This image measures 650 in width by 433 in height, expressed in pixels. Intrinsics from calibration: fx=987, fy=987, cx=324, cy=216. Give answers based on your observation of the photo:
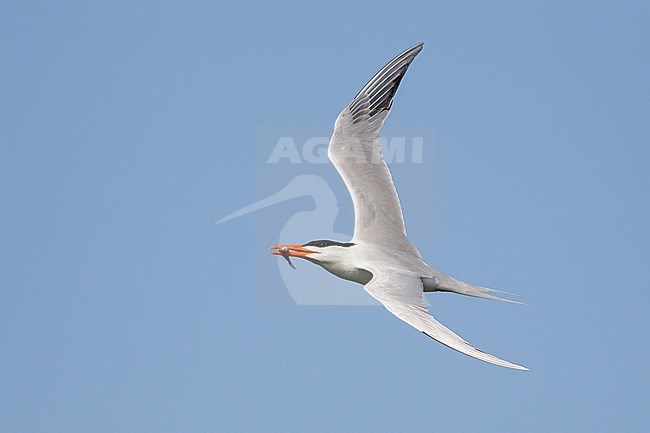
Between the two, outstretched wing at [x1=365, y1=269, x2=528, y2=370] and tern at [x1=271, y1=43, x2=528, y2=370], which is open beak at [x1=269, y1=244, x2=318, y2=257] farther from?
outstretched wing at [x1=365, y1=269, x2=528, y2=370]

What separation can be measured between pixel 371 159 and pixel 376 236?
143 centimetres

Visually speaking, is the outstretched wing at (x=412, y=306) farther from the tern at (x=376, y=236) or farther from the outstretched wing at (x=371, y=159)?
the outstretched wing at (x=371, y=159)

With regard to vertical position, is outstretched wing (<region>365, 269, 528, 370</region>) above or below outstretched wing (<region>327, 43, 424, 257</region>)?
below

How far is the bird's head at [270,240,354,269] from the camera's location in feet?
39.3

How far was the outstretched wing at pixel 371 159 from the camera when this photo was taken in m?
12.9

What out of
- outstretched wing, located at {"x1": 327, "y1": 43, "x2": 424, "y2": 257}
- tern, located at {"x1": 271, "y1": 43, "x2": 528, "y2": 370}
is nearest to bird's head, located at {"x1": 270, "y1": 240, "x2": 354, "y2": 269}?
tern, located at {"x1": 271, "y1": 43, "x2": 528, "y2": 370}

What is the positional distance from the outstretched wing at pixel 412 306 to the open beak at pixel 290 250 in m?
1.45

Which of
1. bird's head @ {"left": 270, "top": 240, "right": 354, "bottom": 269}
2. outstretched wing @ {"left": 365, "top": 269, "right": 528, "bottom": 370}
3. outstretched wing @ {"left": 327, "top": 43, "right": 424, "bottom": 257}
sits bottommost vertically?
outstretched wing @ {"left": 365, "top": 269, "right": 528, "bottom": 370}

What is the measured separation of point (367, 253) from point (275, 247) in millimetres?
1300

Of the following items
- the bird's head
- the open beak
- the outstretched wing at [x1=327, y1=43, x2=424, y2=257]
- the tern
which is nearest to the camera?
the tern

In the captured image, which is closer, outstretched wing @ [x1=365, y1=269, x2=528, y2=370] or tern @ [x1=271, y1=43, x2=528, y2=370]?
outstretched wing @ [x1=365, y1=269, x2=528, y2=370]

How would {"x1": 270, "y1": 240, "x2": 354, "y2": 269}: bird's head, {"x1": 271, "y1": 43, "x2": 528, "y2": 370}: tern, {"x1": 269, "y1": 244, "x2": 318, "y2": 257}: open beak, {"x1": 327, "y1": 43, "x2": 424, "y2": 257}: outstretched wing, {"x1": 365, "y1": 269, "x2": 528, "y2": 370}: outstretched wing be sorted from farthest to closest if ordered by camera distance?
1. {"x1": 327, "y1": 43, "x2": 424, "y2": 257}: outstretched wing
2. {"x1": 269, "y1": 244, "x2": 318, "y2": 257}: open beak
3. {"x1": 270, "y1": 240, "x2": 354, "y2": 269}: bird's head
4. {"x1": 271, "y1": 43, "x2": 528, "y2": 370}: tern
5. {"x1": 365, "y1": 269, "x2": 528, "y2": 370}: outstretched wing

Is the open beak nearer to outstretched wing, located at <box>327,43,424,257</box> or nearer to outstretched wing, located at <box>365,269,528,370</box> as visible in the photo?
outstretched wing, located at <box>327,43,424,257</box>

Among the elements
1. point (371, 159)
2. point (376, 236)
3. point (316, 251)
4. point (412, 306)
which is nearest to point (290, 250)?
point (316, 251)
